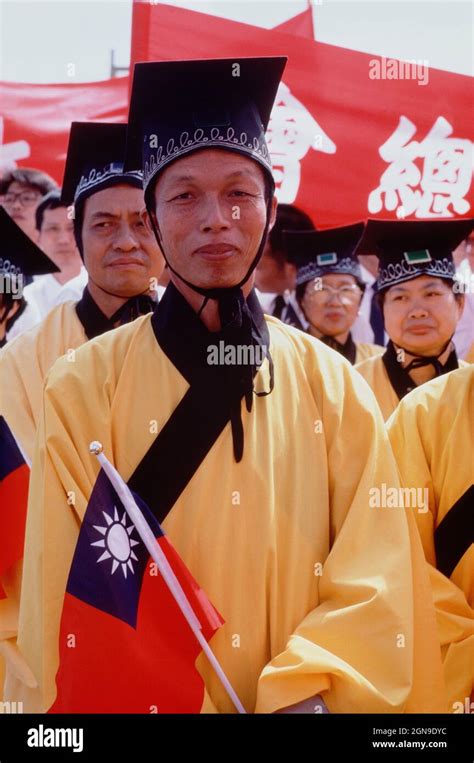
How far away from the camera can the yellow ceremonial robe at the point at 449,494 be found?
3172 millimetres

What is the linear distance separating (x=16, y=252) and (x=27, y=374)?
76cm

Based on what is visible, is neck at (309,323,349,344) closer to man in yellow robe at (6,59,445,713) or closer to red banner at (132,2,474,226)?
red banner at (132,2,474,226)

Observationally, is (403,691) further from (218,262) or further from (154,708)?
(218,262)

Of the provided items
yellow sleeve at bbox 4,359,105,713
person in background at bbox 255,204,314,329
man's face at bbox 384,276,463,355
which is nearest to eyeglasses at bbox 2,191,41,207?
person in background at bbox 255,204,314,329

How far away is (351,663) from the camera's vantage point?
2721 millimetres

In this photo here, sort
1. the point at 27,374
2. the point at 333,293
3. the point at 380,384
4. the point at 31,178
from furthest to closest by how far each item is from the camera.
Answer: the point at 31,178
the point at 333,293
the point at 380,384
the point at 27,374

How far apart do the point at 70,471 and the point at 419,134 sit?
5.08 meters

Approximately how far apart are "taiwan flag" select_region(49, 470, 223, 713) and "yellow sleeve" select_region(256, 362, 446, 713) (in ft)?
0.77

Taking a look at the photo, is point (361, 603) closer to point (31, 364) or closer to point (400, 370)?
point (31, 364)

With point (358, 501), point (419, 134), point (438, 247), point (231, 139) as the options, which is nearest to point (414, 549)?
point (358, 501)

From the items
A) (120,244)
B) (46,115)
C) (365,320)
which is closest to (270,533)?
(120,244)

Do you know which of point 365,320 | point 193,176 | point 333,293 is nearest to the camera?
point 193,176

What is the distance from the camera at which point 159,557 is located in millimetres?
2762

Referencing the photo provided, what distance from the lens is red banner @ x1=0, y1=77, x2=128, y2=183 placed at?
298 inches
